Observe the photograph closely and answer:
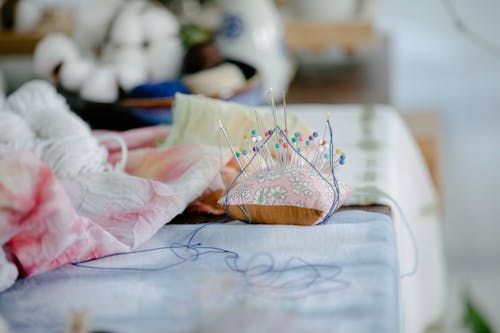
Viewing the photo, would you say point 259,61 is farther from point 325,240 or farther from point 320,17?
point 325,240

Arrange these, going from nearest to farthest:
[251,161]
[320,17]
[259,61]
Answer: [251,161] < [259,61] < [320,17]

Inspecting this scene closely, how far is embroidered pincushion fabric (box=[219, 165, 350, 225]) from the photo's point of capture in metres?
0.99

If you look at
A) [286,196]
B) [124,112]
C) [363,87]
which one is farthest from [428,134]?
[286,196]

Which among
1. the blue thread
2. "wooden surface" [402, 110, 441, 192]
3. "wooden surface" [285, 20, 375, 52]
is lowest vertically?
"wooden surface" [402, 110, 441, 192]

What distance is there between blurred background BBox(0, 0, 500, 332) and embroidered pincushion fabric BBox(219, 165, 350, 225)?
0.53 meters

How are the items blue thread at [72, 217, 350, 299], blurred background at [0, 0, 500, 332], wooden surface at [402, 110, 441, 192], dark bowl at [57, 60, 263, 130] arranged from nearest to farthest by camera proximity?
blue thread at [72, 217, 350, 299] → dark bowl at [57, 60, 263, 130] → blurred background at [0, 0, 500, 332] → wooden surface at [402, 110, 441, 192]

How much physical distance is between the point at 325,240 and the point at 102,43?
931 millimetres

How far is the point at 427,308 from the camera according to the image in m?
1.43

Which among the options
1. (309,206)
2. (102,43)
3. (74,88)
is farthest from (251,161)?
(102,43)

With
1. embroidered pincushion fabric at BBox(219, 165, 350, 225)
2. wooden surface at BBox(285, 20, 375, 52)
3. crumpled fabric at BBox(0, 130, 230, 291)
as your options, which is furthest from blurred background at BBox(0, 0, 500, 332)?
embroidered pincushion fabric at BBox(219, 165, 350, 225)

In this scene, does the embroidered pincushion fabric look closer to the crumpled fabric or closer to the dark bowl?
the crumpled fabric

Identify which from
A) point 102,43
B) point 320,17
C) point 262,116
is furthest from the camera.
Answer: point 320,17

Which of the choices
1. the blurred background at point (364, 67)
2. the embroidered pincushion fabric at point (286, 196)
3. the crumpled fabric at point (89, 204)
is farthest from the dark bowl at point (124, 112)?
the embroidered pincushion fabric at point (286, 196)

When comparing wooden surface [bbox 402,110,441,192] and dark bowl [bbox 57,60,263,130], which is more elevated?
dark bowl [bbox 57,60,263,130]
